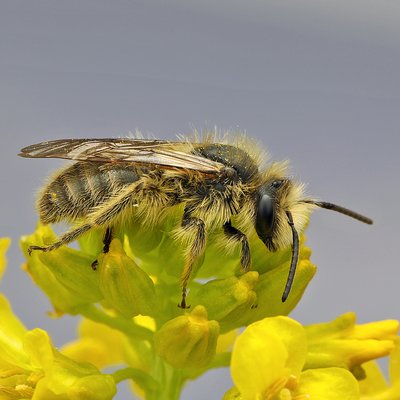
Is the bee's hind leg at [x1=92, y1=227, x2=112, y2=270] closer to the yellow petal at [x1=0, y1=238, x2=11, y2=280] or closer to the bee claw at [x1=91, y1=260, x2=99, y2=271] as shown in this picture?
the bee claw at [x1=91, y1=260, x2=99, y2=271]

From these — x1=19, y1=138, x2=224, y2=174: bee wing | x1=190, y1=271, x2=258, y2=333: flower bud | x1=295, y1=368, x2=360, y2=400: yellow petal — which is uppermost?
x1=19, y1=138, x2=224, y2=174: bee wing

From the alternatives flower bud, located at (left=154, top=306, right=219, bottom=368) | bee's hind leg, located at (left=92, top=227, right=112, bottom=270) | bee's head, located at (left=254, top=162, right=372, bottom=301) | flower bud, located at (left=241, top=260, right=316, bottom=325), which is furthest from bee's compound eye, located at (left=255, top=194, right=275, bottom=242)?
bee's hind leg, located at (left=92, top=227, right=112, bottom=270)

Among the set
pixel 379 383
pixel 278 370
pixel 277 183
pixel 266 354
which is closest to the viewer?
pixel 266 354

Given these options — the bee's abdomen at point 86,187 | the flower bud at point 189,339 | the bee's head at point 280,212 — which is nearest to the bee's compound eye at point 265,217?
the bee's head at point 280,212

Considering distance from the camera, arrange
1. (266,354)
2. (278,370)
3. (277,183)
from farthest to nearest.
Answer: (277,183), (278,370), (266,354)

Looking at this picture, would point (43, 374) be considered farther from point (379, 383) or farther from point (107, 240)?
point (379, 383)

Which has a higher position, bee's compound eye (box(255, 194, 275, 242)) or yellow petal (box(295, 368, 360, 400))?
bee's compound eye (box(255, 194, 275, 242))

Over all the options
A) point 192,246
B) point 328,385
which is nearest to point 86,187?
point 192,246
